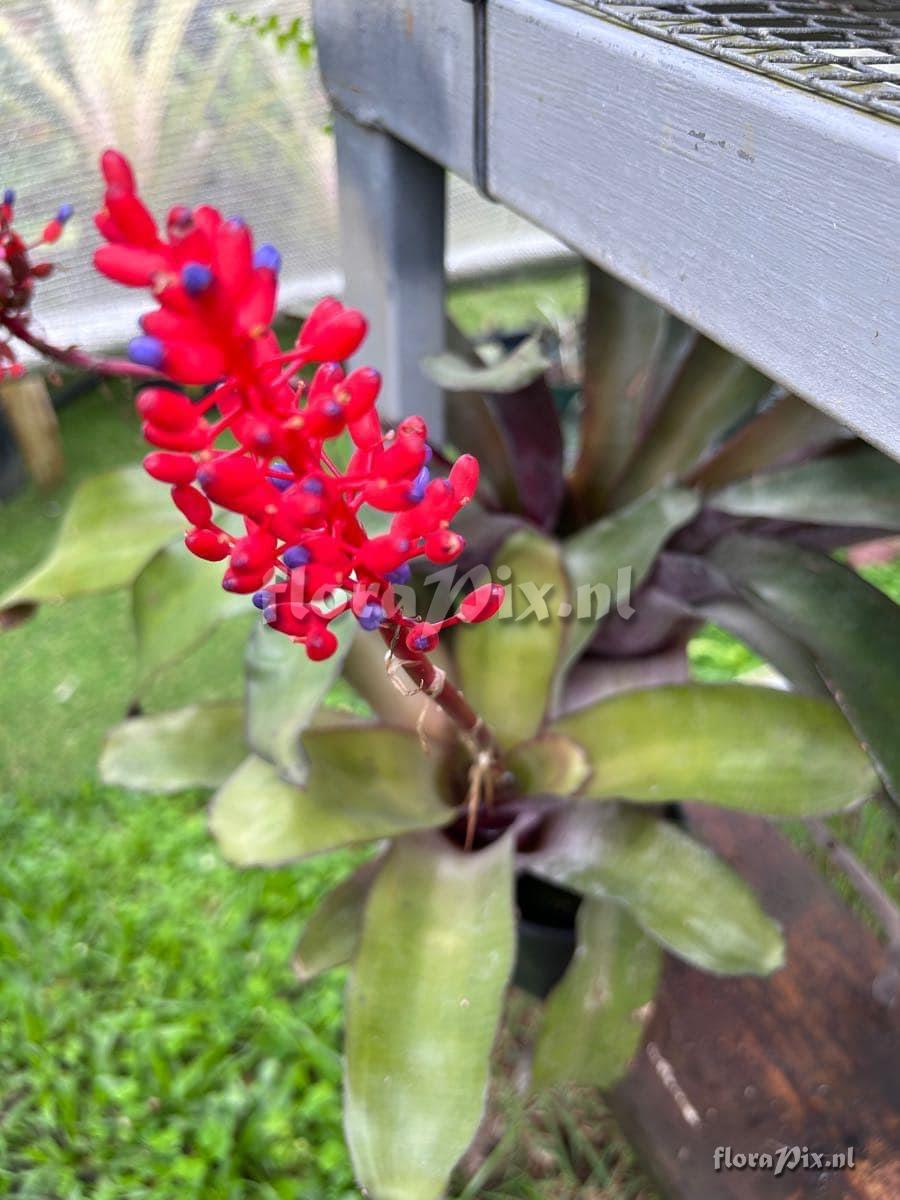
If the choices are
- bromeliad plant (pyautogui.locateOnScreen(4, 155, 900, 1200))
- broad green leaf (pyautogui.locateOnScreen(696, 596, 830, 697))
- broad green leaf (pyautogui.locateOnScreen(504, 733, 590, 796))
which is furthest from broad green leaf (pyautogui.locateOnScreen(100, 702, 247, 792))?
broad green leaf (pyautogui.locateOnScreen(696, 596, 830, 697))

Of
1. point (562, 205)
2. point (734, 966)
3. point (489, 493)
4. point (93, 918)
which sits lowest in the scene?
point (93, 918)

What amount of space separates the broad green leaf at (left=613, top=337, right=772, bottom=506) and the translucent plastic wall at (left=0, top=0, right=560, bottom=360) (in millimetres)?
545

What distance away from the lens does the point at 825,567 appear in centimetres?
85

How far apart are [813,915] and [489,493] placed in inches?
23.3

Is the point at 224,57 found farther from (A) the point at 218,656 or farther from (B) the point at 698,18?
(A) the point at 218,656

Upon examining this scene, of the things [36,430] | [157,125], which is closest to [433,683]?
[157,125]

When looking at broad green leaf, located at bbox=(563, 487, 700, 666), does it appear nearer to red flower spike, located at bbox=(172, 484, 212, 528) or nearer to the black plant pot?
the black plant pot

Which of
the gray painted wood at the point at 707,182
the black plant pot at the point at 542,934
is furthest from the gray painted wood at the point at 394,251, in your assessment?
the black plant pot at the point at 542,934

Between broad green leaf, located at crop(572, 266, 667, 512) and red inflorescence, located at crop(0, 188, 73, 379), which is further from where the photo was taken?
broad green leaf, located at crop(572, 266, 667, 512)

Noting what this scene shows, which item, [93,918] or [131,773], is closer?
[131,773]

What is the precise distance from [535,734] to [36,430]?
4.51ft

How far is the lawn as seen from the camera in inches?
38.7

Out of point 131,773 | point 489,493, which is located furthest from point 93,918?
point 489,493

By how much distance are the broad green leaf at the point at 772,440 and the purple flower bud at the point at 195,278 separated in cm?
80
